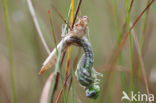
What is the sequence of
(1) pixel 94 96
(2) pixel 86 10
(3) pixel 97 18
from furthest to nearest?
(3) pixel 97 18, (2) pixel 86 10, (1) pixel 94 96

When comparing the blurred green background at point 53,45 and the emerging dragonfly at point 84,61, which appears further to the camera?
the blurred green background at point 53,45

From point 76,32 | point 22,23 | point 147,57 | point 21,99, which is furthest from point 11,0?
point 76,32

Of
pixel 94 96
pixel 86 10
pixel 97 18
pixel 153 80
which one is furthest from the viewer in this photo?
pixel 97 18

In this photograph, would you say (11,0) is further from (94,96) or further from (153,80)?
(94,96)

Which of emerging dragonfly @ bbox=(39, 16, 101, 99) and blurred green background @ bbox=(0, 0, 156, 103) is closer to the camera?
emerging dragonfly @ bbox=(39, 16, 101, 99)

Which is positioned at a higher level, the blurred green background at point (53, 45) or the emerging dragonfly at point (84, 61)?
the blurred green background at point (53, 45)

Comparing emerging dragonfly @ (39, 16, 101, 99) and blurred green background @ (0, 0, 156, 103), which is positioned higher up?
blurred green background @ (0, 0, 156, 103)

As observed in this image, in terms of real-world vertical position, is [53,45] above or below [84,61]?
above

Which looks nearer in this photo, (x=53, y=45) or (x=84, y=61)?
(x=84, y=61)
